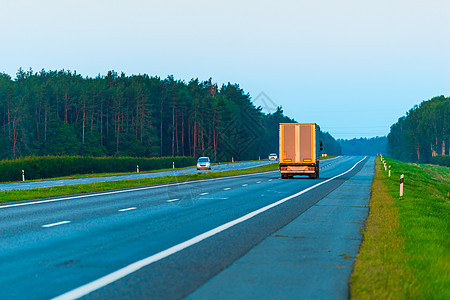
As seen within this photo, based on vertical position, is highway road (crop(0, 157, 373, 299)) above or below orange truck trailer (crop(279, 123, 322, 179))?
below

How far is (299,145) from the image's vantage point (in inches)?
1291

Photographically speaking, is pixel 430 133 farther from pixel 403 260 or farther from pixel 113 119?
pixel 403 260

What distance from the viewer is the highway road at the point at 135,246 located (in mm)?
5941

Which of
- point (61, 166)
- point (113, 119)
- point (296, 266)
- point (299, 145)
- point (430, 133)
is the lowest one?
point (296, 266)

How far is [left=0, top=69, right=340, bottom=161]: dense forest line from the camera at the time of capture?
88.3 m

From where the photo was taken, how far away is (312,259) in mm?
7699

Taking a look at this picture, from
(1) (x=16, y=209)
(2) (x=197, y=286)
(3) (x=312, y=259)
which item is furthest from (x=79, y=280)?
(1) (x=16, y=209)

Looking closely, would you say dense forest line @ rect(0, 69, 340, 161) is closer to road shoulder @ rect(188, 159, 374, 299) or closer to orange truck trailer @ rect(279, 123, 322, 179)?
orange truck trailer @ rect(279, 123, 322, 179)

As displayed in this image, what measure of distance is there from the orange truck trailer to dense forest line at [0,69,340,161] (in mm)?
62091

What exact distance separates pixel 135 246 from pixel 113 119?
92.9 metres

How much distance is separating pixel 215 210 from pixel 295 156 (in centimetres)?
1907

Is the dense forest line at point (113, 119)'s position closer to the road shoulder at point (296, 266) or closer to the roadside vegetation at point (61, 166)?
A: the roadside vegetation at point (61, 166)

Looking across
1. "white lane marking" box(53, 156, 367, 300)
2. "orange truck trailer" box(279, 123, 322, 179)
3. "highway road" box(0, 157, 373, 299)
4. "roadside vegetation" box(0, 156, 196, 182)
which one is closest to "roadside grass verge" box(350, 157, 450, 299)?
"highway road" box(0, 157, 373, 299)

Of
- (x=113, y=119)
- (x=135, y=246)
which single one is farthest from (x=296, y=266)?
(x=113, y=119)
